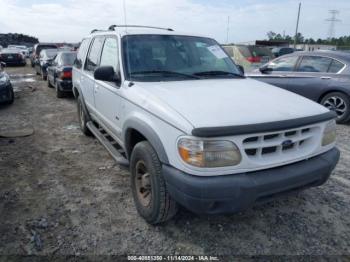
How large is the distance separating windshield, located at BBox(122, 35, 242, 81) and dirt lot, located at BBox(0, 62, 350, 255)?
1.52 meters

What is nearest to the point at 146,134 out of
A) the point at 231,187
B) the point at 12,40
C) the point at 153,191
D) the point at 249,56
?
the point at 153,191

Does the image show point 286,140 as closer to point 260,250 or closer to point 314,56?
point 260,250

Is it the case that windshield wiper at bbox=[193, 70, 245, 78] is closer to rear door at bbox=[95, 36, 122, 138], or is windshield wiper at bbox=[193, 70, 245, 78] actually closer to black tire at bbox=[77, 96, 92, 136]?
rear door at bbox=[95, 36, 122, 138]

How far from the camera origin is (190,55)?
3.75m

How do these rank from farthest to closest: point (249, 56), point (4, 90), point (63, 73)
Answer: point (249, 56) < point (63, 73) < point (4, 90)

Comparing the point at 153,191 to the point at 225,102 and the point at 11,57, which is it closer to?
the point at 225,102

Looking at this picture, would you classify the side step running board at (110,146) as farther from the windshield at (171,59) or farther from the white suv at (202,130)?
the windshield at (171,59)

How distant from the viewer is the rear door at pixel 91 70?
4590 mm

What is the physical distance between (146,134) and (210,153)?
731 millimetres

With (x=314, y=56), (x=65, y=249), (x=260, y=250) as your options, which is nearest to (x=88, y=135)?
(x=65, y=249)

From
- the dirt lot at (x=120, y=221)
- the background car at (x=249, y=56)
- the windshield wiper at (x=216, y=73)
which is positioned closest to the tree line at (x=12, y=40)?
the background car at (x=249, y=56)

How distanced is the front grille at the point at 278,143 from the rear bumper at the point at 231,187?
15 centimetres

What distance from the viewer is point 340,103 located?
664 centimetres

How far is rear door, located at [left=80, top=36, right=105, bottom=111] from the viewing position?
4.59m
